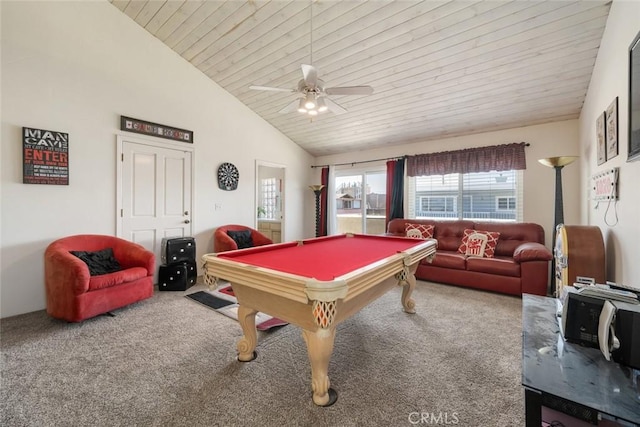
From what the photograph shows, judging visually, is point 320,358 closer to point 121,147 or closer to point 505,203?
point 121,147

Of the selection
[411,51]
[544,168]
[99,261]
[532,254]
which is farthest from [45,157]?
[544,168]

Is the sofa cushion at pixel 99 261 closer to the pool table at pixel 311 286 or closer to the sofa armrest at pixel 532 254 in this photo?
the pool table at pixel 311 286

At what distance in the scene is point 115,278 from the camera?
2727 mm

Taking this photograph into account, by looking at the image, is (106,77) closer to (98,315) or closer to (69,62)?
(69,62)

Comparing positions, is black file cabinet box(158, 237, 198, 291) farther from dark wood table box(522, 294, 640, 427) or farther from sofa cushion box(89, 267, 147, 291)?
dark wood table box(522, 294, 640, 427)

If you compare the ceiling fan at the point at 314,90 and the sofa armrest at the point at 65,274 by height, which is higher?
the ceiling fan at the point at 314,90

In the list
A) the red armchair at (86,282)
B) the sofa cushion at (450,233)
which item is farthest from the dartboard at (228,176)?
the sofa cushion at (450,233)

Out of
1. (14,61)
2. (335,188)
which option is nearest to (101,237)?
(14,61)

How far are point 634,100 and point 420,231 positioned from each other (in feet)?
10.2

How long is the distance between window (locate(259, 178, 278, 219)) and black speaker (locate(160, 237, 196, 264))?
115 inches

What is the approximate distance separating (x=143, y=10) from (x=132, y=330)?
3807mm

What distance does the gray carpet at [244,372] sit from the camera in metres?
1.47

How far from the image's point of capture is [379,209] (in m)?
Answer: 5.79

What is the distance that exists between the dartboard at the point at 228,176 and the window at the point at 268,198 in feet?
6.64
